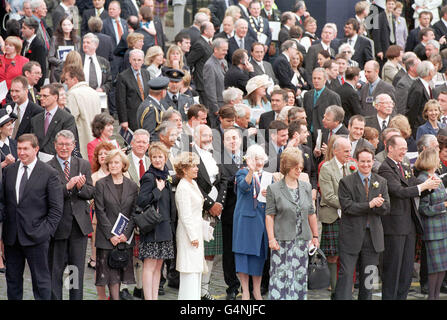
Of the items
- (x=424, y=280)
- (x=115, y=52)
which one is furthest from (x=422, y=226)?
(x=115, y=52)

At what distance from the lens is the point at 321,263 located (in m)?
10.1

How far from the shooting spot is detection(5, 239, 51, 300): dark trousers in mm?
9641

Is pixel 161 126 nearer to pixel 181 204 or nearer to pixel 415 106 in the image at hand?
pixel 181 204

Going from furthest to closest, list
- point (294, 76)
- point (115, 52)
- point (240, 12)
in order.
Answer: point (240, 12) < point (115, 52) < point (294, 76)

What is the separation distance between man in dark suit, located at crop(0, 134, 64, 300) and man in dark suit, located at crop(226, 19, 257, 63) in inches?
305

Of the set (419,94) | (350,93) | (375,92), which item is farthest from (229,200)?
(419,94)

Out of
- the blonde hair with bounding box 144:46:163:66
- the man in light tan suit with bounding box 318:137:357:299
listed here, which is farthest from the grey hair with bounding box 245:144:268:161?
the blonde hair with bounding box 144:46:163:66

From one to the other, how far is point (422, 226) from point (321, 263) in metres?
1.58

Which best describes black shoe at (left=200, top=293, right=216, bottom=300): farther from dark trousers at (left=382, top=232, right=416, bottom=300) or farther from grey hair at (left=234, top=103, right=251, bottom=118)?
grey hair at (left=234, top=103, right=251, bottom=118)

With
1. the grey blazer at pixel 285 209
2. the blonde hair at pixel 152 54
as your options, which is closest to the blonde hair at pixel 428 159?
the grey blazer at pixel 285 209

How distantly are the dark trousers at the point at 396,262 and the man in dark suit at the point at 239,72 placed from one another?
4871 millimetres

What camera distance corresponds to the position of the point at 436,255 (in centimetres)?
1098

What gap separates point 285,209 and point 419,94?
5974 mm
